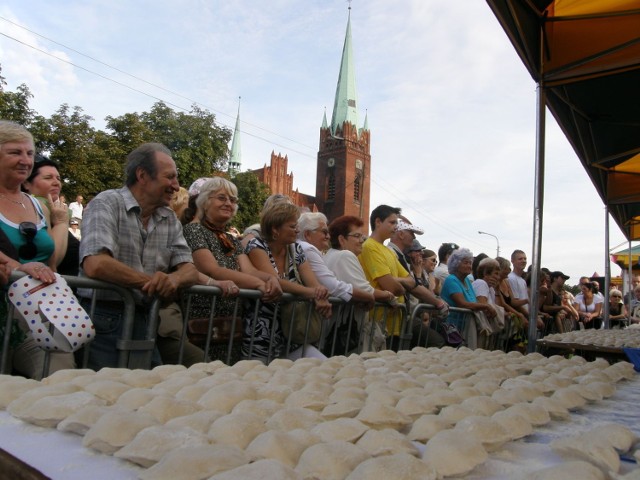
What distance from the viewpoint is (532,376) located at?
6.00 feet

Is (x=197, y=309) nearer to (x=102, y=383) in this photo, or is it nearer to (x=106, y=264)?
(x=106, y=264)

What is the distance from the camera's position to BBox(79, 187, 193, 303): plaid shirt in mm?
2480

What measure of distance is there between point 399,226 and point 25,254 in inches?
130

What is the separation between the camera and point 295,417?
3.39 feet

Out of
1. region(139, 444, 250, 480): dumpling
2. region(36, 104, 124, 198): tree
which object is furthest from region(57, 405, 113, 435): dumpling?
region(36, 104, 124, 198): tree

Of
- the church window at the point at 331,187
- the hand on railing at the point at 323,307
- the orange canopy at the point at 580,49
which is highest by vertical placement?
the church window at the point at 331,187

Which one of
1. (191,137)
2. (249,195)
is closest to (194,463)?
(191,137)

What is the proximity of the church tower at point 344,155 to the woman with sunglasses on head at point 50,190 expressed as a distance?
196ft

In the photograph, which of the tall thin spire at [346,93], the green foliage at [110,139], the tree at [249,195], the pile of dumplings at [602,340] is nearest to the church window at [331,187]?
the tall thin spire at [346,93]

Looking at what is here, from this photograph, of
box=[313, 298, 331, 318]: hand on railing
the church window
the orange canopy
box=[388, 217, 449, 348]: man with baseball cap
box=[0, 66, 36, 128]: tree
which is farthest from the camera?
the church window

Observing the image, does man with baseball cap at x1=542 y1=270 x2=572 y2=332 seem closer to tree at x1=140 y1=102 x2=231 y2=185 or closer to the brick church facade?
tree at x1=140 y1=102 x2=231 y2=185

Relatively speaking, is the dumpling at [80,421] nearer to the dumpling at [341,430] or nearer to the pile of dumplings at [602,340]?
the dumpling at [341,430]

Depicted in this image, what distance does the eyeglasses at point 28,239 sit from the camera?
2468 millimetres

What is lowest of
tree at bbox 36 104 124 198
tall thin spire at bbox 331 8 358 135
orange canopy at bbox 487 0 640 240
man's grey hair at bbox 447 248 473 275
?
man's grey hair at bbox 447 248 473 275
